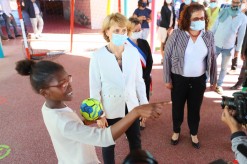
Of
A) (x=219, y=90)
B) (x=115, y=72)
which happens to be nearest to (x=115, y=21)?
(x=115, y=72)

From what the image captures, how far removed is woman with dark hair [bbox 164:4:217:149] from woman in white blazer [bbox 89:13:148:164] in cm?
66

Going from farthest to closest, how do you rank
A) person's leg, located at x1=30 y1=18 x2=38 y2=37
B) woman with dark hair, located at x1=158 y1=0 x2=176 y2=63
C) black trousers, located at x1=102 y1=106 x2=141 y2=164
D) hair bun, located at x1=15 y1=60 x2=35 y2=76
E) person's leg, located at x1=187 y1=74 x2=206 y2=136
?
person's leg, located at x1=30 y1=18 x2=38 y2=37 → woman with dark hair, located at x1=158 y1=0 x2=176 y2=63 → person's leg, located at x1=187 y1=74 x2=206 y2=136 → black trousers, located at x1=102 y1=106 x2=141 y2=164 → hair bun, located at x1=15 y1=60 x2=35 y2=76

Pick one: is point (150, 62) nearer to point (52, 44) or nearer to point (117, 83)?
point (117, 83)

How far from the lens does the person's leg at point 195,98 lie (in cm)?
247

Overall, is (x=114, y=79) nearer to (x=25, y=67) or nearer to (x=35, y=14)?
(x=25, y=67)

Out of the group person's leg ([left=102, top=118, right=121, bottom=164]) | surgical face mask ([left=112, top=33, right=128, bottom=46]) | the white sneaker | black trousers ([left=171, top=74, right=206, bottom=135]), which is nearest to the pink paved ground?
the white sneaker

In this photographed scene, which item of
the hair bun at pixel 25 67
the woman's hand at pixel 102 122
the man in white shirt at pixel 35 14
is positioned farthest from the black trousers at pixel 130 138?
the man in white shirt at pixel 35 14

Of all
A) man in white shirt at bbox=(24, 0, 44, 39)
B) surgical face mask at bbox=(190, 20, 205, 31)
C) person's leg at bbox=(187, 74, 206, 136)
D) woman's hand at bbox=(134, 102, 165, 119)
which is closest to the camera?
woman's hand at bbox=(134, 102, 165, 119)

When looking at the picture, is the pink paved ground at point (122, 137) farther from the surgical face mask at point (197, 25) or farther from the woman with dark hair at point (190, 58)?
the surgical face mask at point (197, 25)

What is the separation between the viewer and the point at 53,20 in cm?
1287

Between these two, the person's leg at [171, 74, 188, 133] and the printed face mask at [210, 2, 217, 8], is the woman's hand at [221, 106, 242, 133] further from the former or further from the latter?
the printed face mask at [210, 2, 217, 8]

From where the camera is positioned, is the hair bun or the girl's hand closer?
the girl's hand

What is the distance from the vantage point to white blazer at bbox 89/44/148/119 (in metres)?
1.87

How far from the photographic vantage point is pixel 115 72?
6.13ft
